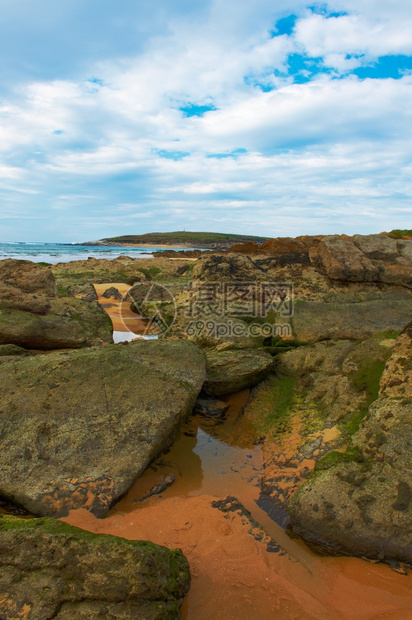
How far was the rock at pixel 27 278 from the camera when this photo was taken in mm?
7102

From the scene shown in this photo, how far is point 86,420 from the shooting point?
11.4 ft

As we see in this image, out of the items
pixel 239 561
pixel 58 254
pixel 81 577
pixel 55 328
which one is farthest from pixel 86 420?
pixel 58 254

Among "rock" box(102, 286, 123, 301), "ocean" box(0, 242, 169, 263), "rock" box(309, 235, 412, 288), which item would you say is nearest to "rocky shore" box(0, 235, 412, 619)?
"rock" box(309, 235, 412, 288)

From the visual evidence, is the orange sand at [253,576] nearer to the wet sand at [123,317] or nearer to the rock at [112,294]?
the wet sand at [123,317]

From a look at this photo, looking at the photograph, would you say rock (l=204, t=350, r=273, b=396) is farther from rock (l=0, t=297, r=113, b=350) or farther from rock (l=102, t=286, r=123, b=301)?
rock (l=102, t=286, r=123, b=301)

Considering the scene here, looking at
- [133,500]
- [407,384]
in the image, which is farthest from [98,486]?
[407,384]

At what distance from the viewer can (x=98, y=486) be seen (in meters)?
3.05

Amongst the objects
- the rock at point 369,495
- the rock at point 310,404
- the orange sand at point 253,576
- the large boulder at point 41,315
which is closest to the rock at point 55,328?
the large boulder at point 41,315

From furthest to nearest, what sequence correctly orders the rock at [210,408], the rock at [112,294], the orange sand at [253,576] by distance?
the rock at [112,294] < the rock at [210,408] < the orange sand at [253,576]

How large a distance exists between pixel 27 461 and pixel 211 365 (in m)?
2.46

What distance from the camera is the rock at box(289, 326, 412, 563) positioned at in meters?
2.54

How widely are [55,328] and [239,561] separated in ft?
14.8

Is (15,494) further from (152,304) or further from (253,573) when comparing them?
(152,304)

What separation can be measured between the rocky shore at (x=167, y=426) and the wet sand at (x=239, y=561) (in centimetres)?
12
